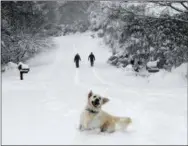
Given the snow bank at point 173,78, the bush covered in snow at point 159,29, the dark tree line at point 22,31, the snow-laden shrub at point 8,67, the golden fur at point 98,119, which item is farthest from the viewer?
the dark tree line at point 22,31

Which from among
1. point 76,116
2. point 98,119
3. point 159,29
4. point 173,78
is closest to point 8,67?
point 159,29

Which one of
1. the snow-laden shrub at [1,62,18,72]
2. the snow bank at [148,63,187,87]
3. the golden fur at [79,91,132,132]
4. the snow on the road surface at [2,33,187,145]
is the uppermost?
the golden fur at [79,91,132,132]

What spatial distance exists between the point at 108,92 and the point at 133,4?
273 inches

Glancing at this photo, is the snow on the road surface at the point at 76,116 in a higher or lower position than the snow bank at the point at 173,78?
higher

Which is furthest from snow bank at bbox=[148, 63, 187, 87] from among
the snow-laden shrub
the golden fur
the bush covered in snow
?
the snow-laden shrub

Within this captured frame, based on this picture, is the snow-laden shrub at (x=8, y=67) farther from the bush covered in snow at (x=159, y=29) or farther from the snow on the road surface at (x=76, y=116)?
the snow on the road surface at (x=76, y=116)

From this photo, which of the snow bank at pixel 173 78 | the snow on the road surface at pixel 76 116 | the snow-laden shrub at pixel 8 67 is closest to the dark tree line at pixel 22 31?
the snow-laden shrub at pixel 8 67

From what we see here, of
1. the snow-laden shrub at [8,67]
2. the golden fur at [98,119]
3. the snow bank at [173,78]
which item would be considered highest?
the golden fur at [98,119]

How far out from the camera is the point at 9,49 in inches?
1220

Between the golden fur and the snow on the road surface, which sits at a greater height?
the golden fur

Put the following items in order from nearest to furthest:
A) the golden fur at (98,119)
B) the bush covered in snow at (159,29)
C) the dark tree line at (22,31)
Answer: the golden fur at (98,119) → the bush covered in snow at (159,29) → the dark tree line at (22,31)

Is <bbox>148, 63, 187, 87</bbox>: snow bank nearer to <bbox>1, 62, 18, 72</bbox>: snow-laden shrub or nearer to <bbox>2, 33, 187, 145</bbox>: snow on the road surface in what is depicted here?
<bbox>2, 33, 187, 145</bbox>: snow on the road surface

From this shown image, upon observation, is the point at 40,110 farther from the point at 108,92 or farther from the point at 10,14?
the point at 10,14

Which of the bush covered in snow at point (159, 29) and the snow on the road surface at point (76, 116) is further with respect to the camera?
the bush covered in snow at point (159, 29)
